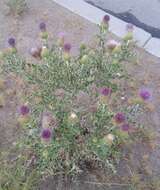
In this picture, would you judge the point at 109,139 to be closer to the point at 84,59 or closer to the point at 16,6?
the point at 84,59

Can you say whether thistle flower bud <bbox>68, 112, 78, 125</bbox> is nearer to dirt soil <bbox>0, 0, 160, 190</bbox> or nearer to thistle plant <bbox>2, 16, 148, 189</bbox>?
thistle plant <bbox>2, 16, 148, 189</bbox>

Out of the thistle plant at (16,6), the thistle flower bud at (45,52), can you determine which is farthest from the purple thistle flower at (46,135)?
the thistle plant at (16,6)

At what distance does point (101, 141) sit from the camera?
8.37 ft

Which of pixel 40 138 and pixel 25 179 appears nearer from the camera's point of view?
pixel 40 138

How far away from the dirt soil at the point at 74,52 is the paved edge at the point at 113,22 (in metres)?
0.07

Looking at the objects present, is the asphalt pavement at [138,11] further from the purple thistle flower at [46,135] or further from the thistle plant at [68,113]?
the purple thistle flower at [46,135]

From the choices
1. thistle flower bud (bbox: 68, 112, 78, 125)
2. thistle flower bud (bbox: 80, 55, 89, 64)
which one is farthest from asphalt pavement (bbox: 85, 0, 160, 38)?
thistle flower bud (bbox: 68, 112, 78, 125)

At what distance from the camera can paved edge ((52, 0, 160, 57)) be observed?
4215 mm

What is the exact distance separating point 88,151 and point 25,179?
51 cm

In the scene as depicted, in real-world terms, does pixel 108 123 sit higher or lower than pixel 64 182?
higher

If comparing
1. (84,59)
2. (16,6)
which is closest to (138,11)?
(16,6)

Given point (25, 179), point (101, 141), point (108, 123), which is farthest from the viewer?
point (25, 179)

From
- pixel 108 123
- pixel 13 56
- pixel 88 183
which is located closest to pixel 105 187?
A: pixel 88 183

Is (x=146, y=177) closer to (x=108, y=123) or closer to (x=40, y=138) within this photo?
(x=108, y=123)
